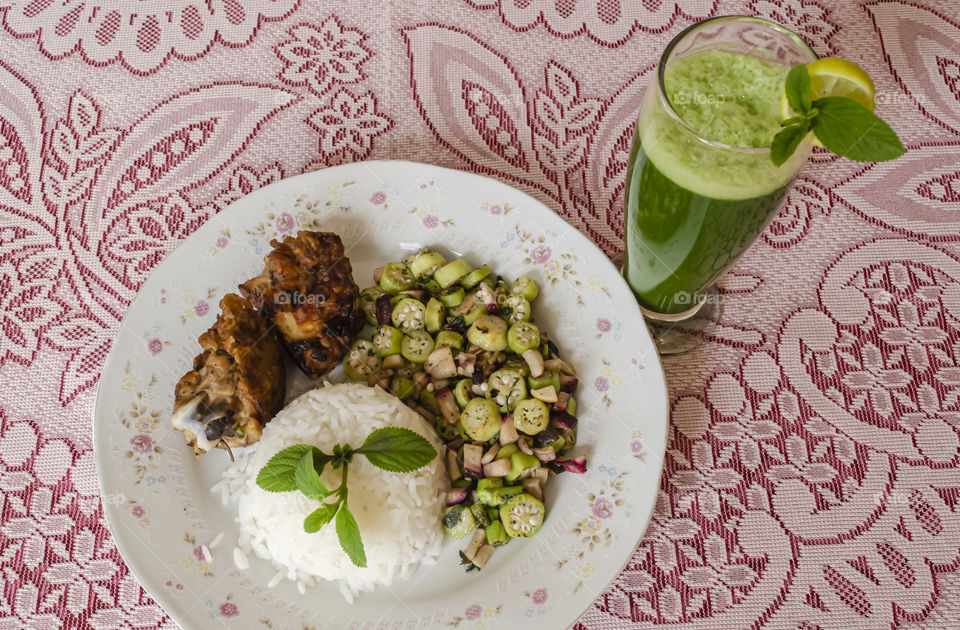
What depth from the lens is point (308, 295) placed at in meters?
2.14

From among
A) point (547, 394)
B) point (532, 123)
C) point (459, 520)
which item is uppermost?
point (532, 123)

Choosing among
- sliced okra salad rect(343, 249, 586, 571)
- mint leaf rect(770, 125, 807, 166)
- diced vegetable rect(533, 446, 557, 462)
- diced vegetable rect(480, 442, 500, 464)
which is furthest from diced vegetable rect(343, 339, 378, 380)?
mint leaf rect(770, 125, 807, 166)

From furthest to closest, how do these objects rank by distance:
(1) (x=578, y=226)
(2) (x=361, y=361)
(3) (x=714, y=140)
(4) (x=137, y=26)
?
(4) (x=137, y=26) → (1) (x=578, y=226) → (2) (x=361, y=361) → (3) (x=714, y=140)

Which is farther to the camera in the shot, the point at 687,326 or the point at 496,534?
the point at 687,326

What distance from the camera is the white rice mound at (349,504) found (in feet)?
6.56

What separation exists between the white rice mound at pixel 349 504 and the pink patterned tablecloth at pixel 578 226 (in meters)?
0.45

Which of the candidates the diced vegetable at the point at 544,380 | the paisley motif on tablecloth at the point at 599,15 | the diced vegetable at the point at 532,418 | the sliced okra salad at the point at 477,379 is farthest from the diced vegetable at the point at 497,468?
the paisley motif on tablecloth at the point at 599,15

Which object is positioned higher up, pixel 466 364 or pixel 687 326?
pixel 466 364

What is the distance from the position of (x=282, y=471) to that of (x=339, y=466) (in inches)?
6.0

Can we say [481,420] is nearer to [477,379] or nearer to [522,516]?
[477,379]

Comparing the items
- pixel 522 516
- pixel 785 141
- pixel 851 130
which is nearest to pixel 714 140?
pixel 785 141

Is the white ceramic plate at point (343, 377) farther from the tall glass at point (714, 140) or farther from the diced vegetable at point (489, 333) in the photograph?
the tall glass at point (714, 140)

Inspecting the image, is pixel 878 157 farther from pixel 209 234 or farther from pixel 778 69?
pixel 209 234

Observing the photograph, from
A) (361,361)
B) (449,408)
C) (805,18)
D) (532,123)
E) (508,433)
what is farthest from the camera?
(805,18)
